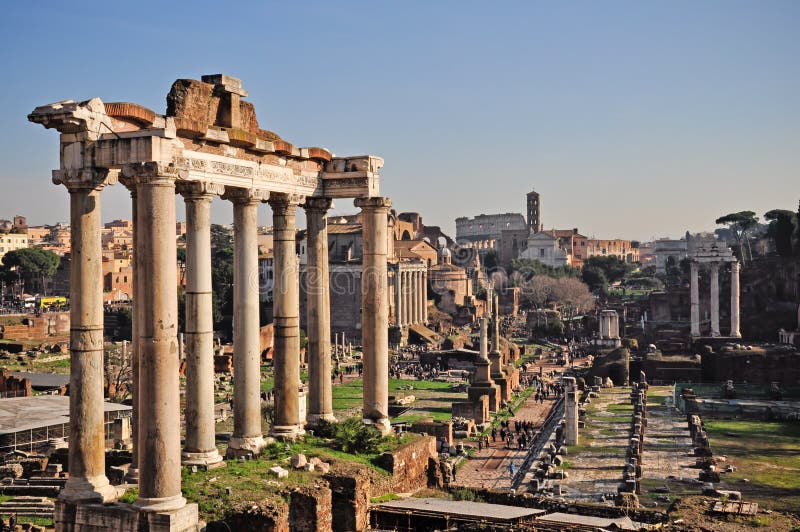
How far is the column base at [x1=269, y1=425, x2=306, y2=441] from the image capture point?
16.8 metres

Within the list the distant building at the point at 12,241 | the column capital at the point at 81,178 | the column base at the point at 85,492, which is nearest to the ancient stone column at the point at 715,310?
the column base at the point at 85,492

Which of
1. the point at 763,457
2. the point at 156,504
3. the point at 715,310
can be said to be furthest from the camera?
the point at 715,310

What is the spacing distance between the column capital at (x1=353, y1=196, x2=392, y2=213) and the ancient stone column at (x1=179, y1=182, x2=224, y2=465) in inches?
146

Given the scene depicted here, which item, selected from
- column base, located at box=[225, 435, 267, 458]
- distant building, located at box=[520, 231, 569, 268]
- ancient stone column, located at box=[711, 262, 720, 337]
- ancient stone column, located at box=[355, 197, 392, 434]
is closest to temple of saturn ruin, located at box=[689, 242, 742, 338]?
ancient stone column, located at box=[711, 262, 720, 337]

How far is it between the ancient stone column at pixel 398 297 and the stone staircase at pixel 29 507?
62.5m

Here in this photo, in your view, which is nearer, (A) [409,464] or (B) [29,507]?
(A) [409,464]

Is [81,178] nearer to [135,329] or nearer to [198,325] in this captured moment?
[135,329]

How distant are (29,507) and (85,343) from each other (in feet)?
29.1

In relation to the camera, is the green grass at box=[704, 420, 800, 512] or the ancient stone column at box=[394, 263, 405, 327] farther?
the ancient stone column at box=[394, 263, 405, 327]

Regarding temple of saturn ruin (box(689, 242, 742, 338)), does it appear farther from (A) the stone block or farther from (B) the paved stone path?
(A) the stone block

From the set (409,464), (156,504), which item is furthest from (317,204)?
(156,504)

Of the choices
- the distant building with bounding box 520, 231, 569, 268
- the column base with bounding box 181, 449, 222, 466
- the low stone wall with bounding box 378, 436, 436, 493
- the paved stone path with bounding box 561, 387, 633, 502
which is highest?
the distant building with bounding box 520, 231, 569, 268

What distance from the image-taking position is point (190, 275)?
1414cm

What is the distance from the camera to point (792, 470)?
1153 inches
